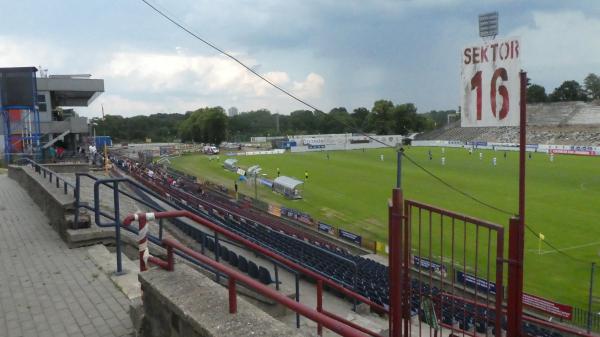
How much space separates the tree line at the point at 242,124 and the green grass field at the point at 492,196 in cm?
3607

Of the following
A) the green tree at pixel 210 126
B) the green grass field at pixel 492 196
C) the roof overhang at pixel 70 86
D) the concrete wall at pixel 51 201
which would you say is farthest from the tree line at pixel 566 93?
the concrete wall at pixel 51 201

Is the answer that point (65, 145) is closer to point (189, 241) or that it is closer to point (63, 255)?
point (189, 241)

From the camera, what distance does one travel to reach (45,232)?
32.4ft

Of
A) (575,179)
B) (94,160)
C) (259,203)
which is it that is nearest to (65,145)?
(94,160)

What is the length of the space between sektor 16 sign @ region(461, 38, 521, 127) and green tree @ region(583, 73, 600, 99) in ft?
468

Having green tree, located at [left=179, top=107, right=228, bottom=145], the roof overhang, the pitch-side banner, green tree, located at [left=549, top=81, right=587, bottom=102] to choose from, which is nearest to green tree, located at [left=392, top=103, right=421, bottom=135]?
green tree, located at [left=549, top=81, right=587, bottom=102]

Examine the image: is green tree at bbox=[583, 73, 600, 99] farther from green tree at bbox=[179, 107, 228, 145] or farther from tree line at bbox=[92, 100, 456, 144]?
green tree at bbox=[179, 107, 228, 145]

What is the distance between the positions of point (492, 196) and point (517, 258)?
1303 inches

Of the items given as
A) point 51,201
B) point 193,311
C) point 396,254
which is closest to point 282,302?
point 396,254

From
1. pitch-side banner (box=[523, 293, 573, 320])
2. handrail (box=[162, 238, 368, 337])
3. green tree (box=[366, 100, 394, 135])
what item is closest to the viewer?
handrail (box=[162, 238, 368, 337])

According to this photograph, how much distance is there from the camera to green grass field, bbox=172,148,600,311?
18844 mm

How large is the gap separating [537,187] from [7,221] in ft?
122

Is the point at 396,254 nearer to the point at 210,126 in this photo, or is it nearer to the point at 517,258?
the point at 517,258

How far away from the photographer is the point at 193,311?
4012mm
